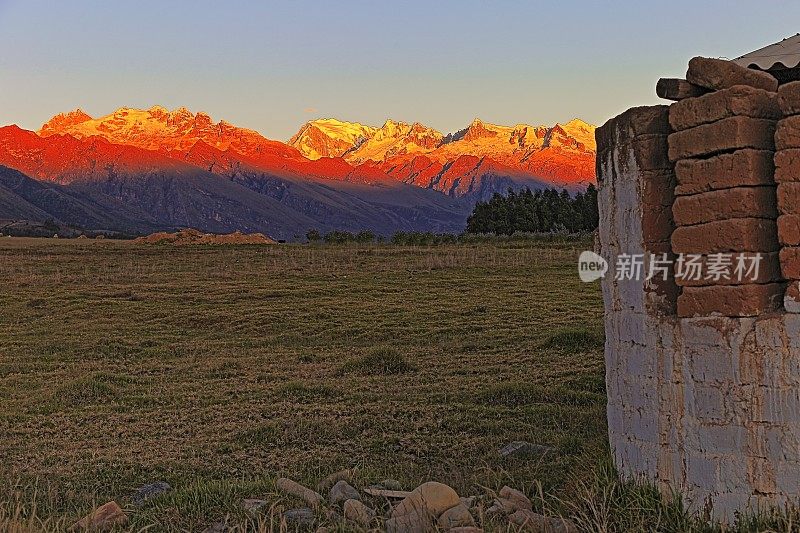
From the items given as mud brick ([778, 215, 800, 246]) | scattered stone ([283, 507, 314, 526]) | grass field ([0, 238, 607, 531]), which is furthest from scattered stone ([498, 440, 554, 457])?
mud brick ([778, 215, 800, 246])

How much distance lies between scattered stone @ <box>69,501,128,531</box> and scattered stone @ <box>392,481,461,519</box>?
6.93 ft

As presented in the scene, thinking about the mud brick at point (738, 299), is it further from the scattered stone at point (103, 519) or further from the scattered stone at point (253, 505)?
the scattered stone at point (103, 519)

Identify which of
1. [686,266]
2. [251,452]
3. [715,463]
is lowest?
[251,452]

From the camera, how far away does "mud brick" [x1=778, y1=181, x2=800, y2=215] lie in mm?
4914

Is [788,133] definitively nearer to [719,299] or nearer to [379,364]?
[719,299]

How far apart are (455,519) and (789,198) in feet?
9.94

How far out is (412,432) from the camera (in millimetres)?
8969

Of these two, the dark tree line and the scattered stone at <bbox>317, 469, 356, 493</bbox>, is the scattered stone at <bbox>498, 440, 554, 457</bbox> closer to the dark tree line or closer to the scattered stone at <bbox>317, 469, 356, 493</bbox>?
the scattered stone at <bbox>317, 469, 356, 493</bbox>

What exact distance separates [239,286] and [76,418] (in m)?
14.3

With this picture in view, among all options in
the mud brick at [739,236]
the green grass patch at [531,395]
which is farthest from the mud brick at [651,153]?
the green grass patch at [531,395]

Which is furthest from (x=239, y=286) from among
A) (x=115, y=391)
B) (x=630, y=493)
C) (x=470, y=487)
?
(x=630, y=493)

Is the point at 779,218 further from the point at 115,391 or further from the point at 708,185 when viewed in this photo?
the point at 115,391

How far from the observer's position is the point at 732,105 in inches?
202

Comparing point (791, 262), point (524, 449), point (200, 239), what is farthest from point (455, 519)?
point (200, 239)
